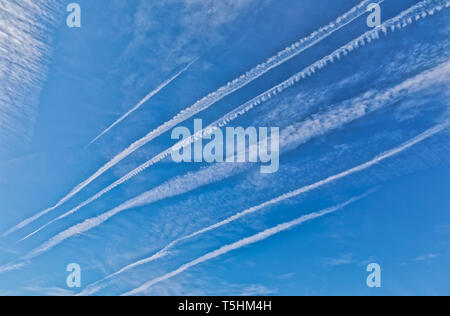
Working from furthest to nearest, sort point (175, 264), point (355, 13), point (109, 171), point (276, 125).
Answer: point (175, 264), point (109, 171), point (276, 125), point (355, 13)

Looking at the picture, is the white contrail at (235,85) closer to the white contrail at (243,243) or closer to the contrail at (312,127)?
the contrail at (312,127)

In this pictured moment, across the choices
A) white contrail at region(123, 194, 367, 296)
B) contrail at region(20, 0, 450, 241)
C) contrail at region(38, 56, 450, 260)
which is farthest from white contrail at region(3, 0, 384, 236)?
white contrail at region(123, 194, 367, 296)


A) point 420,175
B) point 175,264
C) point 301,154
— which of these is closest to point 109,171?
point 175,264

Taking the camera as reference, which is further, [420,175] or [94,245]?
[94,245]

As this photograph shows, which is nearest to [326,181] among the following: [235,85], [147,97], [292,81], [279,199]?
[279,199]

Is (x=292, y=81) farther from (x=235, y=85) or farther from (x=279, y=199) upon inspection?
(x=279, y=199)
